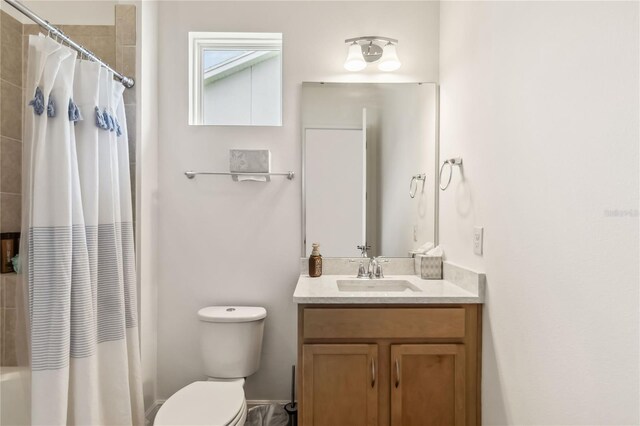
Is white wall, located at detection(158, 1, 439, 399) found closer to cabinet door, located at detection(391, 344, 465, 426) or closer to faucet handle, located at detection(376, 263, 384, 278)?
faucet handle, located at detection(376, 263, 384, 278)

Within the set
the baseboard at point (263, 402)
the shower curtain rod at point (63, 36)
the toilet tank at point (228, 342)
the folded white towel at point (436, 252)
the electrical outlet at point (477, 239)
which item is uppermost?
the shower curtain rod at point (63, 36)

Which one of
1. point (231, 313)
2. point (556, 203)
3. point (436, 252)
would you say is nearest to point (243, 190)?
point (231, 313)

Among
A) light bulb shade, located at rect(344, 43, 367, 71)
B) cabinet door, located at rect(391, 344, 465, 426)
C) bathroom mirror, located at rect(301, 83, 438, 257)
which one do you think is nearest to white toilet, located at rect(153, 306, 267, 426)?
bathroom mirror, located at rect(301, 83, 438, 257)

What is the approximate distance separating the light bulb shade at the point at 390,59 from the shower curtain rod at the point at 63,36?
1467 mm

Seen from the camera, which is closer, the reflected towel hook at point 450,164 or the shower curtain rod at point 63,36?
the shower curtain rod at point 63,36

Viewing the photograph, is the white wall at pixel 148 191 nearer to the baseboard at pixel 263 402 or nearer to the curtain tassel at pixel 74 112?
the curtain tassel at pixel 74 112

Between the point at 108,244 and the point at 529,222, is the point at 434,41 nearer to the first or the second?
the point at 529,222

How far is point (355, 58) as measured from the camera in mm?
2131

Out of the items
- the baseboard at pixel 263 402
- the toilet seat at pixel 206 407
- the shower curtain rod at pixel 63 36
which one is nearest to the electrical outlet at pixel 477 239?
the toilet seat at pixel 206 407

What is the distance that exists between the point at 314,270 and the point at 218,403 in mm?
848

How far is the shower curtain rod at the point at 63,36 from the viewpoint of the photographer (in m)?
1.24

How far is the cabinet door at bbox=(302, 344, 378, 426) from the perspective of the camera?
1.59 m

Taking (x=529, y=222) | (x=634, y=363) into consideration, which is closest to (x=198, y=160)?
(x=529, y=222)

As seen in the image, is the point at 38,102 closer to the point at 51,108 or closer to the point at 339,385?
the point at 51,108
